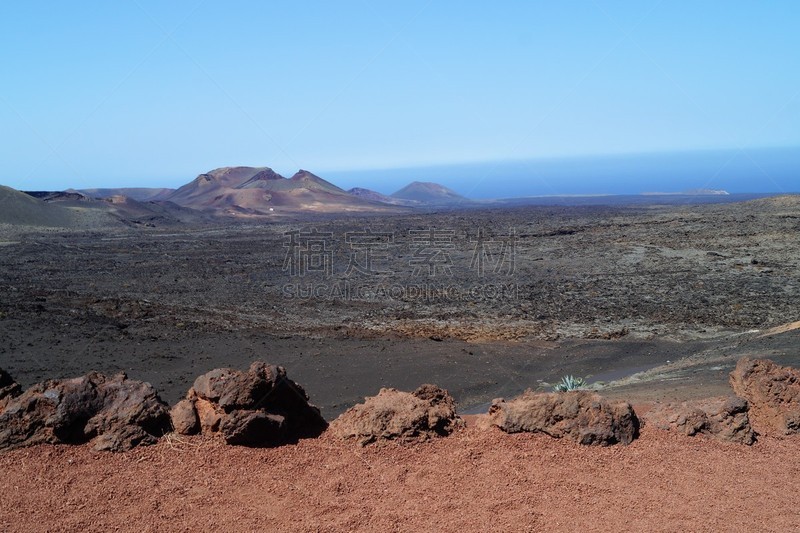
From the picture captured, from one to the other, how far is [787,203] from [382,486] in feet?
124

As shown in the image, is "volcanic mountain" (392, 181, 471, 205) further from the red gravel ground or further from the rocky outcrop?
the red gravel ground

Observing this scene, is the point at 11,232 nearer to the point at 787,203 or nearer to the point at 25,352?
the point at 25,352

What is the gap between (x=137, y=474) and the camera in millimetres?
4699

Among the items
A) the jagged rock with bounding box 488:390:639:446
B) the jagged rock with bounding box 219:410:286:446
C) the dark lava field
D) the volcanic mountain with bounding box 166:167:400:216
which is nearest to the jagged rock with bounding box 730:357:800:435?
the jagged rock with bounding box 488:390:639:446

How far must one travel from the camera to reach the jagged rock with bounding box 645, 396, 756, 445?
18.0ft

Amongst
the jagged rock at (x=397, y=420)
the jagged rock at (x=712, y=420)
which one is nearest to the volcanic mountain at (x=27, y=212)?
the jagged rock at (x=397, y=420)

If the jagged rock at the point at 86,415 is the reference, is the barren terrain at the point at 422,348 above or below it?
below

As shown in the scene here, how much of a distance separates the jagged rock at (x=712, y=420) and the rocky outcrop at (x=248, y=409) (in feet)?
9.65

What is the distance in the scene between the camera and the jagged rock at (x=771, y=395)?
5.65 m

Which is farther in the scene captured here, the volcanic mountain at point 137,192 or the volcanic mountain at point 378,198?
the volcanic mountain at point 137,192

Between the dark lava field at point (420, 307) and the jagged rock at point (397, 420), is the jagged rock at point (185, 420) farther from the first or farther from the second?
the dark lava field at point (420, 307)

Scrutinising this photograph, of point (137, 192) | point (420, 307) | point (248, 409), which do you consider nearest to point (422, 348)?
point (420, 307)

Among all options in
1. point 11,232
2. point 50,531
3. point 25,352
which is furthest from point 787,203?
point 11,232

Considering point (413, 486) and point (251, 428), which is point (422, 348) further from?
point (413, 486)
